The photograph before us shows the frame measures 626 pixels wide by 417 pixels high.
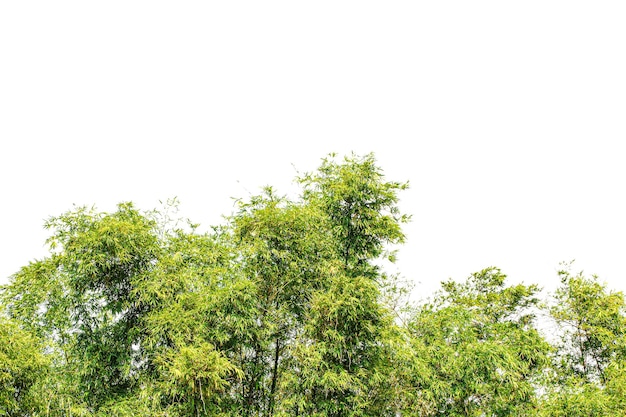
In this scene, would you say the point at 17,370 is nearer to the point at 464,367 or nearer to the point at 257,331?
the point at 257,331

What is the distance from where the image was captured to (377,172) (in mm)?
8055

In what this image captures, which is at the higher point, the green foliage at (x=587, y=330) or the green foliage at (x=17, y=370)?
the green foliage at (x=587, y=330)

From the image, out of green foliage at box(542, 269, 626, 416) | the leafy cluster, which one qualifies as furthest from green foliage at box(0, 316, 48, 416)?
green foliage at box(542, 269, 626, 416)

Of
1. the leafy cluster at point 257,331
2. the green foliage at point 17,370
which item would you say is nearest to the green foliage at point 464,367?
the leafy cluster at point 257,331

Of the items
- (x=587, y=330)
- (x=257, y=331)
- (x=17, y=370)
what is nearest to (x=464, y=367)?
(x=257, y=331)

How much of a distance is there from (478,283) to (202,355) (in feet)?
32.0

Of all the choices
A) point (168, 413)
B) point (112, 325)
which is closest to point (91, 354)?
point (112, 325)

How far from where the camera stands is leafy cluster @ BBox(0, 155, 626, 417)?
6.70 metres

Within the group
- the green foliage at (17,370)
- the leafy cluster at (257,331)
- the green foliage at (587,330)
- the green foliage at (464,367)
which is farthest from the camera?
the green foliage at (587,330)

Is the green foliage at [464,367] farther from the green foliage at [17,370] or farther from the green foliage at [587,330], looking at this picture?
the green foliage at [17,370]

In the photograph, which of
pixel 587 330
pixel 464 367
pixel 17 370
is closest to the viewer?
pixel 17 370

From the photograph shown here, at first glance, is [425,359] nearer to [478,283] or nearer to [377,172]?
[377,172]

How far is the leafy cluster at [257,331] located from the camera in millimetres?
6699

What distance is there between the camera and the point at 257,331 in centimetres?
690
